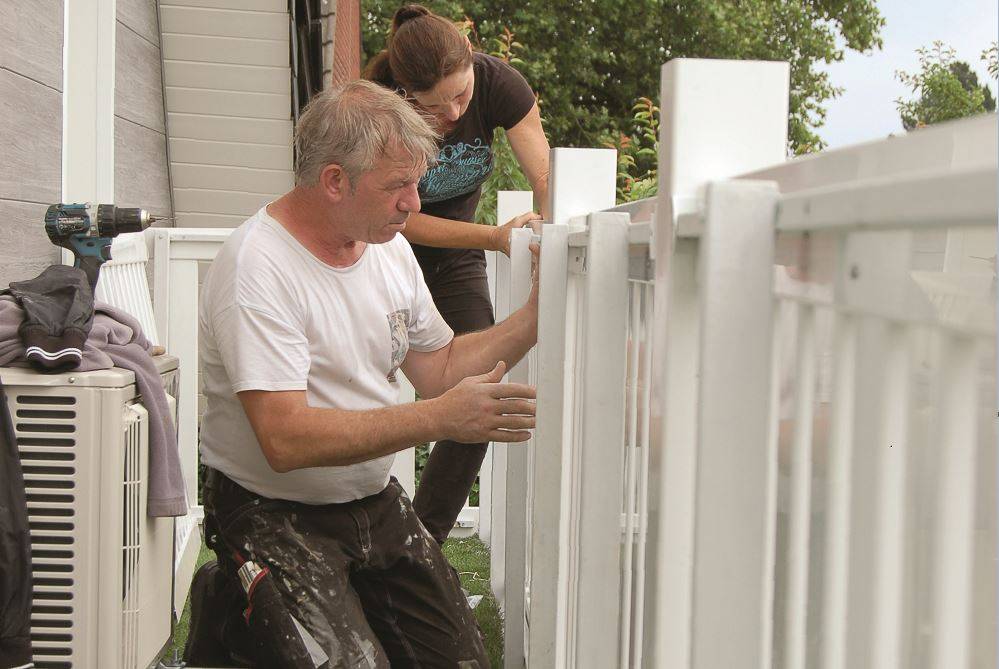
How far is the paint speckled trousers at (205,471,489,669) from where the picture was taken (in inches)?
86.8

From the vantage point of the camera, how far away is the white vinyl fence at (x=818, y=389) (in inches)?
20.1

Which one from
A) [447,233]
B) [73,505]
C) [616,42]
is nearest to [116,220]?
[73,505]

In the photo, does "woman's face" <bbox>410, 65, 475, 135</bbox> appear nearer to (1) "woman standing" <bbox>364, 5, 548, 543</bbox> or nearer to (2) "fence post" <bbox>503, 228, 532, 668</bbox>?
(1) "woman standing" <bbox>364, 5, 548, 543</bbox>

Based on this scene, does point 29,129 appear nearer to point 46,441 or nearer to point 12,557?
point 46,441

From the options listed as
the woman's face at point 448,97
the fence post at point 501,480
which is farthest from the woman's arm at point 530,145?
the woman's face at point 448,97

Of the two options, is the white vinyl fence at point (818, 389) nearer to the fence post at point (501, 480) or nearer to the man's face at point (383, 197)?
the man's face at point (383, 197)

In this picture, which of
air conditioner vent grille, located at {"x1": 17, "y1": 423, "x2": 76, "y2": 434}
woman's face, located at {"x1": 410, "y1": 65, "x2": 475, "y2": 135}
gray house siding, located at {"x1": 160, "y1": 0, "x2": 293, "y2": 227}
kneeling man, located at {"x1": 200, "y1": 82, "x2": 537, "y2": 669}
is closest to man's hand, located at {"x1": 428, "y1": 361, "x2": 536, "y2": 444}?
kneeling man, located at {"x1": 200, "y1": 82, "x2": 537, "y2": 669}

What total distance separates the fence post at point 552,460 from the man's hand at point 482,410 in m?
0.12

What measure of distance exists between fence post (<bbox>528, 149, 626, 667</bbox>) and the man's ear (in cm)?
53

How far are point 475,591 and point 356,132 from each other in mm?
2083

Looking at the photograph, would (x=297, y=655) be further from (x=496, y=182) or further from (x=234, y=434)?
(x=496, y=182)

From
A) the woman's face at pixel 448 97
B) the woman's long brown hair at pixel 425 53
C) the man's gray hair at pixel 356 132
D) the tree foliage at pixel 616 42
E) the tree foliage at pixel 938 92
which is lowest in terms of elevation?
the man's gray hair at pixel 356 132

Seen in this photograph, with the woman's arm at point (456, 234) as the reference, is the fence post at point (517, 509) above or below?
below

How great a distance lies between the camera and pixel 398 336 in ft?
8.22
